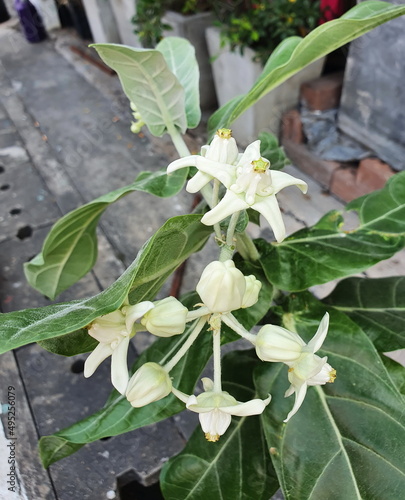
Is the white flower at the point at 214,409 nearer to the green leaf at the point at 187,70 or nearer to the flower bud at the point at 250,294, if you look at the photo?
the flower bud at the point at 250,294

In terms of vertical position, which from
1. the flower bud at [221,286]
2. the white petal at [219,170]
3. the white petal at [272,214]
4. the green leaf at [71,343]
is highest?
the white petal at [219,170]

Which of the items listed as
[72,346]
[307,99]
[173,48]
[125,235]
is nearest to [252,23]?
[307,99]

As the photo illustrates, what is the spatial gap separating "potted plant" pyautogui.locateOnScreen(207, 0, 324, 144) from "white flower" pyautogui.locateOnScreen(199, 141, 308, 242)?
140 centimetres

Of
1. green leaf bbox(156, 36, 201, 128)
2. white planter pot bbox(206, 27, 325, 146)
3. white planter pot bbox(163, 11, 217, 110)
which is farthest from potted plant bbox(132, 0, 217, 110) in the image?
green leaf bbox(156, 36, 201, 128)

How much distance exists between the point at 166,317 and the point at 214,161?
5.8 inches

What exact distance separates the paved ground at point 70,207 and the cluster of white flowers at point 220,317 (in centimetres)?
41

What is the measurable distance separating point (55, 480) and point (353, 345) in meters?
0.58

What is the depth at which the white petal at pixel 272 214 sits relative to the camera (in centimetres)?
40

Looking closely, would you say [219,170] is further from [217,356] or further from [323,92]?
[323,92]

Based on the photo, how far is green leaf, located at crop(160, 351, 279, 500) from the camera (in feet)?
2.12

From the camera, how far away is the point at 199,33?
203 cm

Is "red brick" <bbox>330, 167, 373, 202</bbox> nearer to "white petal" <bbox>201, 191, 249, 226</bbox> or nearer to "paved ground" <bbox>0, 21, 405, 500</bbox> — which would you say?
"paved ground" <bbox>0, 21, 405, 500</bbox>

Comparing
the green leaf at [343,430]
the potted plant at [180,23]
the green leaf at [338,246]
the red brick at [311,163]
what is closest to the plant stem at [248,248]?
the green leaf at [338,246]

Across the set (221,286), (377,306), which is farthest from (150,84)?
(377,306)
